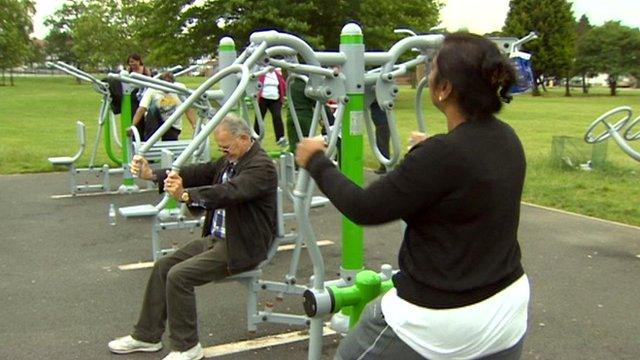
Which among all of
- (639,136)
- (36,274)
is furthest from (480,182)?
(639,136)

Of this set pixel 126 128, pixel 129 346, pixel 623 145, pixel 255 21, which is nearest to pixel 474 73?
pixel 129 346

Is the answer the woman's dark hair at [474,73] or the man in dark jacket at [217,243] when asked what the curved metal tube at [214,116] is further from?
the woman's dark hair at [474,73]

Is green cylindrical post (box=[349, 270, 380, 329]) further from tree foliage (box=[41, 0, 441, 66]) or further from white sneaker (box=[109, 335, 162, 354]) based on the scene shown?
tree foliage (box=[41, 0, 441, 66])

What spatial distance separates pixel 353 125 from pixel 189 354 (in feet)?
4.90

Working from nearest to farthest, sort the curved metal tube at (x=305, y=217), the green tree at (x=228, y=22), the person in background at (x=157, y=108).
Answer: the curved metal tube at (x=305, y=217), the person in background at (x=157, y=108), the green tree at (x=228, y=22)

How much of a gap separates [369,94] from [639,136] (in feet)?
17.5

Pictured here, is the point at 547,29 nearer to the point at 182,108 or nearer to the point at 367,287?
the point at 182,108

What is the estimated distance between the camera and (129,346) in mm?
3814

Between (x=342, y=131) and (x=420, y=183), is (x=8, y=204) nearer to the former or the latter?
(x=342, y=131)

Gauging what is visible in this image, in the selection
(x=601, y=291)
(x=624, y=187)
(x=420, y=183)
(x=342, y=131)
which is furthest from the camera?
(x=624, y=187)

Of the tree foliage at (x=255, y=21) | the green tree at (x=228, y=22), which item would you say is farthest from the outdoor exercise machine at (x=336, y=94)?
the green tree at (x=228, y=22)

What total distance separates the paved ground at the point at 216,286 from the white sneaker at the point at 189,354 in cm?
19

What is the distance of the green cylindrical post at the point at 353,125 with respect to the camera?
11.1 feet

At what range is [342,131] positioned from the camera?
350cm
